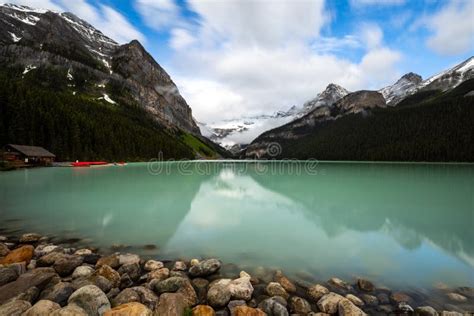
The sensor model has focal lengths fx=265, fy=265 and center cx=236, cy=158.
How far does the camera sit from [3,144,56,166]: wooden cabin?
58925mm

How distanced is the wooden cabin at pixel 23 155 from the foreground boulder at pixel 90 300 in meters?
65.7

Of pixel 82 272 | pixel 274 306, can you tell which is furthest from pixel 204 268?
pixel 82 272

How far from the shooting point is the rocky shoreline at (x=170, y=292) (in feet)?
19.9

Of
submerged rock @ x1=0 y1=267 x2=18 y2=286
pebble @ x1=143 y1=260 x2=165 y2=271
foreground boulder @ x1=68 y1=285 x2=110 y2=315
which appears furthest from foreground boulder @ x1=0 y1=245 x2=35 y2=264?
foreground boulder @ x1=68 y1=285 x2=110 y2=315

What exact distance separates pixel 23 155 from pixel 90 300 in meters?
73.2

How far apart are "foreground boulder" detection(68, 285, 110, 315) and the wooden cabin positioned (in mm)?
65678

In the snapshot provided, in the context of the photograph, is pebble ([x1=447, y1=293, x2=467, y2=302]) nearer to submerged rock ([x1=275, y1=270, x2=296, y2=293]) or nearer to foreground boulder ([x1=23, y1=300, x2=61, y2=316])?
submerged rock ([x1=275, y1=270, x2=296, y2=293])

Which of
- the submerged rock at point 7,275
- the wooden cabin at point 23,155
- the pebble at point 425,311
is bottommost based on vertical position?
the pebble at point 425,311

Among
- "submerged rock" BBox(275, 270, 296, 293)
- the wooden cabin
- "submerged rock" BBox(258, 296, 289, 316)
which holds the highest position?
the wooden cabin

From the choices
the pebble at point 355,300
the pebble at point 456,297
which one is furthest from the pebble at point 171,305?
the pebble at point 456,297

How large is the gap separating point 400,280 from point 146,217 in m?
13.9

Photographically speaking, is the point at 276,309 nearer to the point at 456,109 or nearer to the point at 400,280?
the point at 400,280

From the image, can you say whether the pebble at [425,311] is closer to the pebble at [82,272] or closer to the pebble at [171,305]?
the pebble at [171,305]

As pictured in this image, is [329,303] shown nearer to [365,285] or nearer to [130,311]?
[365,285]
